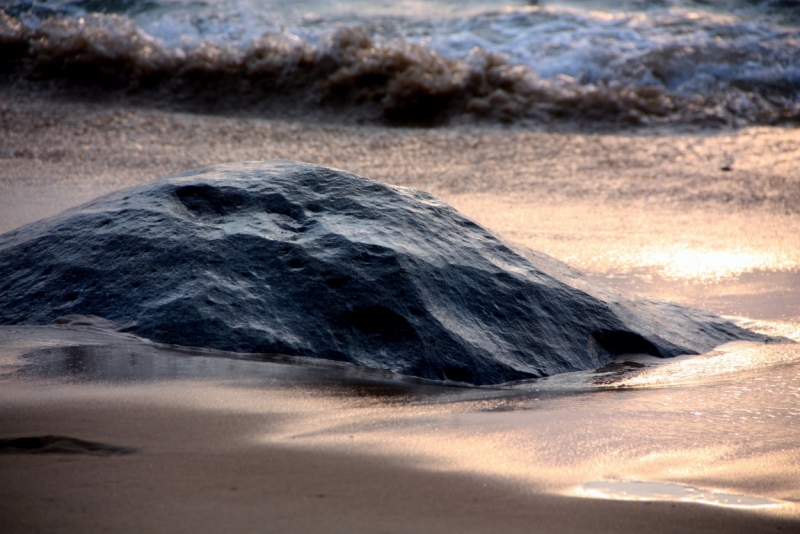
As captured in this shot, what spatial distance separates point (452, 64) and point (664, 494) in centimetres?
487

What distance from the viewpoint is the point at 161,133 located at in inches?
180

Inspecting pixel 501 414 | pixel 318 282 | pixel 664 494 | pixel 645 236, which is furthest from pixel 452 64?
pixel 664 494

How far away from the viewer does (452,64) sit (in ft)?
18.5

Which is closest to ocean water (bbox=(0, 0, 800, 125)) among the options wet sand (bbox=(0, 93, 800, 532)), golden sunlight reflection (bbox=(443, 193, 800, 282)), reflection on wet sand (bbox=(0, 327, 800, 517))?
golden sunlight reflection (bbox=(443, 193, 800, 282))

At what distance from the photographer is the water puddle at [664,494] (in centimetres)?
112

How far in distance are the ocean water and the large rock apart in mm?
3327

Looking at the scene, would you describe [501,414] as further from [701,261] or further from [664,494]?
[701,261]

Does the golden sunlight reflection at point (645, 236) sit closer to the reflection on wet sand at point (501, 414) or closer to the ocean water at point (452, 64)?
the reflection on wet sand at point (501, 414)

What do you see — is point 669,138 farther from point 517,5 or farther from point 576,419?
point 576,419

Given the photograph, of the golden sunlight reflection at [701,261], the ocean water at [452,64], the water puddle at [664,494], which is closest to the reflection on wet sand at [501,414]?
the water puddle at [664,494]

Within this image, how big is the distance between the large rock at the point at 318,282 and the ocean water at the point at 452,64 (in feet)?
10.9

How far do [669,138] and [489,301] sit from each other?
3.45 m

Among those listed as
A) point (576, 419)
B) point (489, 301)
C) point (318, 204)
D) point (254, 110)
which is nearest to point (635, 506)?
point (576, 419)

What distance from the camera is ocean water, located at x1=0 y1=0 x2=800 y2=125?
5.28 metres
